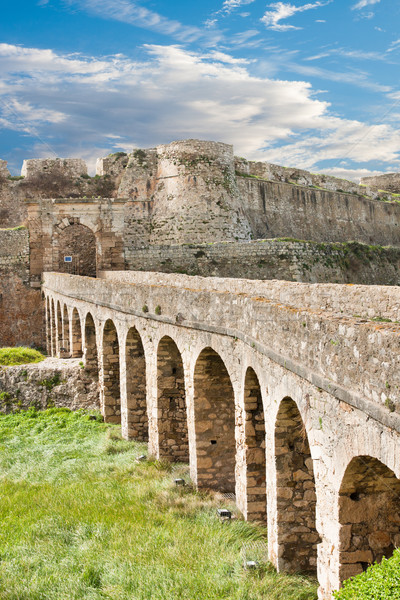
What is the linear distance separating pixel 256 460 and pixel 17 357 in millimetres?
11544

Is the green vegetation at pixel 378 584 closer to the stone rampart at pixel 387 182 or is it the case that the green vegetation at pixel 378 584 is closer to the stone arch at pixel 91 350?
the stone arch at pixel 91 350

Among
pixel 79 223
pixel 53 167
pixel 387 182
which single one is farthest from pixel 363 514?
pixel 387 182

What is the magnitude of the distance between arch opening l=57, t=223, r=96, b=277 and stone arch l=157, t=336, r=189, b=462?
51.9 feet

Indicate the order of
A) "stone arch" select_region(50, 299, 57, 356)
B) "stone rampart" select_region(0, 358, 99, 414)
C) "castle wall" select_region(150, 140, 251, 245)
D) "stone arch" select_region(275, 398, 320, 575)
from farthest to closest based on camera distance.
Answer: "castle wall" select_region(150, 140, 251, 245)
"stone arch" select_region(50, 299, 57, 356)
"stone rampart" select_region(0, 358, 99, 414)
"stone arch" select_region(275, 398, 320, 575)

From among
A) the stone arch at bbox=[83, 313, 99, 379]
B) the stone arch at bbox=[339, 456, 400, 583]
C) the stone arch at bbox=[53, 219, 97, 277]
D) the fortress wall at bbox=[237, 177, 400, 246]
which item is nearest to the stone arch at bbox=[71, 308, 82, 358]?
the stone arch at bbox=[83, 313, 99, 379]

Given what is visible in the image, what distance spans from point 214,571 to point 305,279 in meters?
18.8

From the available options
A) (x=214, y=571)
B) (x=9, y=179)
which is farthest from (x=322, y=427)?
(x=9, y=179)

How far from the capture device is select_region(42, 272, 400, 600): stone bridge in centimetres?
507

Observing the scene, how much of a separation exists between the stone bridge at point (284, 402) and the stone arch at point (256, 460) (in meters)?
0.01

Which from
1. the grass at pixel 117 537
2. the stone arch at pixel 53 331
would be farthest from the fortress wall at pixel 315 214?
the grass at pixel 117 537

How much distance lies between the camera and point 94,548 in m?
7.55

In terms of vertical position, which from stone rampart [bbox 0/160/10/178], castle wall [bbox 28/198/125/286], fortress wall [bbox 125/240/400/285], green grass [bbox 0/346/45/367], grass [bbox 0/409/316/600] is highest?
stone rampart [bbox 0/160/10/178]

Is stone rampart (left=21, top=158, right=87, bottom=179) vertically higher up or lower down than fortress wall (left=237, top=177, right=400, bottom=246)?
higher up

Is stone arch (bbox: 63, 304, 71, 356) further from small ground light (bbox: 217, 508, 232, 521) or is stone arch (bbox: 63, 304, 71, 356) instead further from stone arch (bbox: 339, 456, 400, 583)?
stone arch (bbox: 339, 456, 400, 583)
